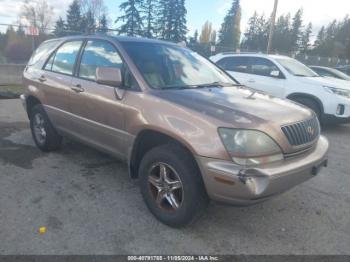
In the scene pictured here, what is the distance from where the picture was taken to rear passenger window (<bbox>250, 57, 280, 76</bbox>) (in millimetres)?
7768

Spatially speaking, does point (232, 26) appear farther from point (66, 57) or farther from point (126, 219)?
point (126, 219)

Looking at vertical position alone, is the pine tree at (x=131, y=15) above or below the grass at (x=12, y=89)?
above

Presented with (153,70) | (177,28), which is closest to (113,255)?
(153,70)

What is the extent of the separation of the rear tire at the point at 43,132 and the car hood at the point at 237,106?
8.02 ft

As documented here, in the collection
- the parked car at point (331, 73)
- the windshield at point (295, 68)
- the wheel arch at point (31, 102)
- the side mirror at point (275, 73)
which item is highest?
the windshield at point (295, 68)

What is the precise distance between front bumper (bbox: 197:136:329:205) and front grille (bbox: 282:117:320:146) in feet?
0.70

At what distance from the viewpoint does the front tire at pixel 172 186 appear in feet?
8.89

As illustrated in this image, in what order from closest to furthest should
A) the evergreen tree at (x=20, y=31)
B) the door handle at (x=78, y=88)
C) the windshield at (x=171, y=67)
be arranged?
the windshield at (x=171, y=67), the door handle at (x=78, y=88), the evergreen tree at (x=20, y=31)

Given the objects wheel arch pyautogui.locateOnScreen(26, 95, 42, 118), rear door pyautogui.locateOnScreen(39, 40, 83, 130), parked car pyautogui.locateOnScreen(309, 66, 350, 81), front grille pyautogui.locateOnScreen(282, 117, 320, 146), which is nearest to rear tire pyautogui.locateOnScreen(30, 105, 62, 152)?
wheel arch pyautogui.locateOnScreen(26, 95, 42, 118)

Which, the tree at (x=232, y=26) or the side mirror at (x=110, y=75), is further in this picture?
the tree at (x=232, y=26)

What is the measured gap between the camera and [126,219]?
3113 mm

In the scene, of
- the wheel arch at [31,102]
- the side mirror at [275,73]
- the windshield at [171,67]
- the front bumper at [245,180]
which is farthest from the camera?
the side mirror at [275,73]

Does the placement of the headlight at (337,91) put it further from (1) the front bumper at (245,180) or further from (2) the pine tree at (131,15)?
(2) the pine tree at (131,15)

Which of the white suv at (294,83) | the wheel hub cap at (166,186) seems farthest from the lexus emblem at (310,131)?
the white suv at (294,83)
